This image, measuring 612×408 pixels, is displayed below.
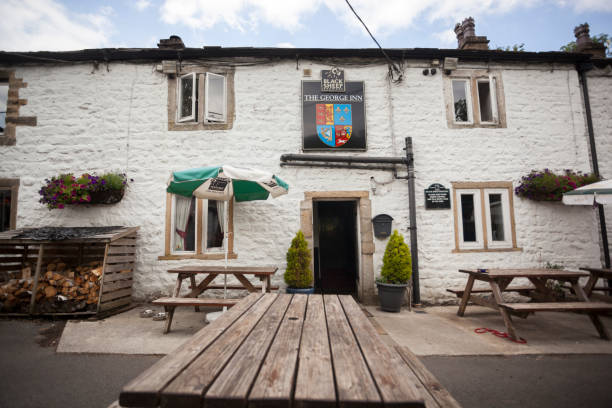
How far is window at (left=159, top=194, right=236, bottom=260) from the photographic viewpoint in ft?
20.7

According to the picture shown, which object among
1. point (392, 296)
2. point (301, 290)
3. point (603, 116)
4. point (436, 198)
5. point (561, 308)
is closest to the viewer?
point (561, 308)

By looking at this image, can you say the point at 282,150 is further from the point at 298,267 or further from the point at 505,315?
the point at 505,315

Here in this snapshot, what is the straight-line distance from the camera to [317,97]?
6.68 meters

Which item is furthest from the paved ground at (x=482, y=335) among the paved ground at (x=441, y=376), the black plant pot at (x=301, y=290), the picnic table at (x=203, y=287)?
the picnic table at (x=203, y=287)

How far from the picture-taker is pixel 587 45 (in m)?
7.22

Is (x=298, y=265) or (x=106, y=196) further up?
(x=106, y=196)

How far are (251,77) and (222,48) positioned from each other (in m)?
0.87

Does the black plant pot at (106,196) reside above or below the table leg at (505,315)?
above

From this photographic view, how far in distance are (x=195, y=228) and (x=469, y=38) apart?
26.1ft

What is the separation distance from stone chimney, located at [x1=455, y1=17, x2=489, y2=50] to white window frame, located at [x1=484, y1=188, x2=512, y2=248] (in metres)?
3.61

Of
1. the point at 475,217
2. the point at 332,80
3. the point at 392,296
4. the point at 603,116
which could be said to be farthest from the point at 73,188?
the point at 603,116

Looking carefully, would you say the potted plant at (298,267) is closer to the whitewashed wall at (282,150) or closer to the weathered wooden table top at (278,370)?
the whitewashed wall at (282,150)

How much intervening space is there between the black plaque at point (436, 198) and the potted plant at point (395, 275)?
1.25 m

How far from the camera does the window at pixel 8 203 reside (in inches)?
248
